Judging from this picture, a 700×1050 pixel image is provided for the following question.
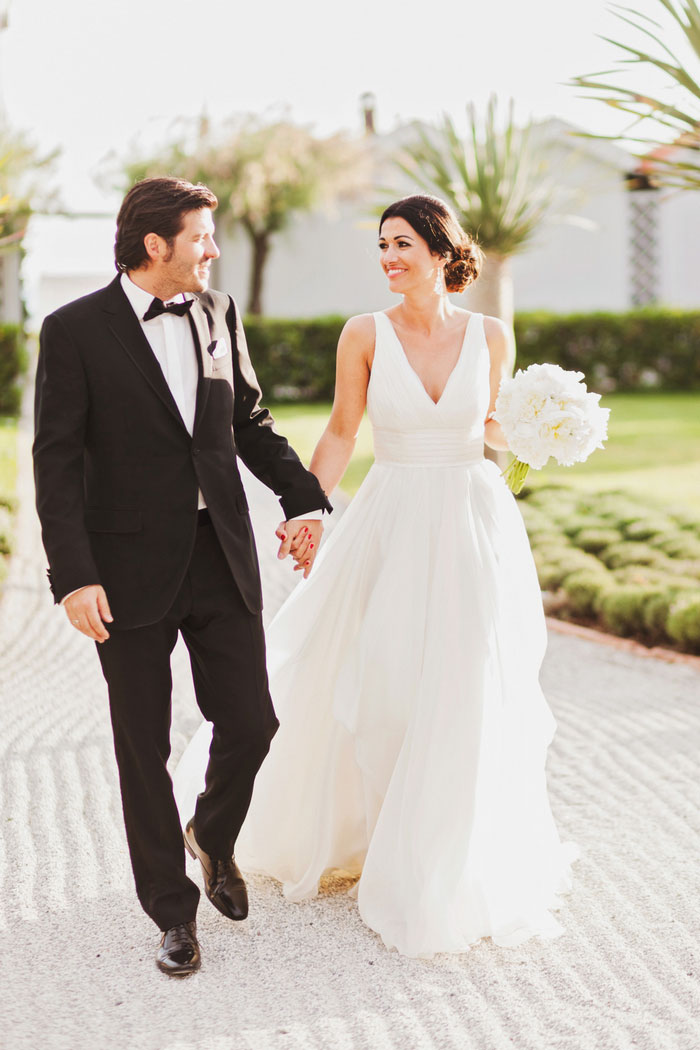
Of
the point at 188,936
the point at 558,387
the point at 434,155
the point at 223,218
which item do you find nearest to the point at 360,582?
→ the point at 558,387

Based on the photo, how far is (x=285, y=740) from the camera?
12.8 ft

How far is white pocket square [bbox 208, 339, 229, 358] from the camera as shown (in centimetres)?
332

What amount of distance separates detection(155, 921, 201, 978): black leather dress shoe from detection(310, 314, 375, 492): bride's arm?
139cm

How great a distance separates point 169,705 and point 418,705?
0.72 meters

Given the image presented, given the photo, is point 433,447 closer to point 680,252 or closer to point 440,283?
point 440,283

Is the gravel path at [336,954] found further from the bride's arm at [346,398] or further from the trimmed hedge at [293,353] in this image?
the trimmed hedge at [293,353]

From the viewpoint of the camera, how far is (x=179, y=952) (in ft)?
10.9

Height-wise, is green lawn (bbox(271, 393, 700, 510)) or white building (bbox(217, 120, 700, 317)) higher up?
white building (bbox(217, 120, 700, 317))

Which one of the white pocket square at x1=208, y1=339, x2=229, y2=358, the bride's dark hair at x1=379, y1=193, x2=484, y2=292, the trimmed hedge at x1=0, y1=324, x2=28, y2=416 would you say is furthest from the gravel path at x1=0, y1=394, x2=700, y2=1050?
the trimmed hedge at x1=0, y1=324, x2=28, y2=416

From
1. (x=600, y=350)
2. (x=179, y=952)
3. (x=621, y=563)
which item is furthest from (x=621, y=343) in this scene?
(x=179, y=952)

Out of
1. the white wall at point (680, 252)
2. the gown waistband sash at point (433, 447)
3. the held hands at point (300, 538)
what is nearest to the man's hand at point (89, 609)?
the held hands at point (300, 538)

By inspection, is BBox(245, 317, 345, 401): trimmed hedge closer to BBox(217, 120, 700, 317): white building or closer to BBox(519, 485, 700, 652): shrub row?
BBox(217, 120, 700, 317): white building

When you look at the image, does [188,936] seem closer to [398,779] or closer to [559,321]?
[398,779]

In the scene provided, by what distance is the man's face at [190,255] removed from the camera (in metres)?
3.22
